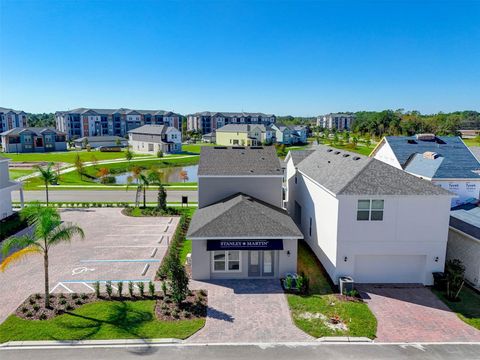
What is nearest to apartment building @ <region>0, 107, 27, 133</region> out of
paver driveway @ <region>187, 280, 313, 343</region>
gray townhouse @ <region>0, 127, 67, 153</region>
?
gray townhouse @ <region>0, 127, 67, 153</region>

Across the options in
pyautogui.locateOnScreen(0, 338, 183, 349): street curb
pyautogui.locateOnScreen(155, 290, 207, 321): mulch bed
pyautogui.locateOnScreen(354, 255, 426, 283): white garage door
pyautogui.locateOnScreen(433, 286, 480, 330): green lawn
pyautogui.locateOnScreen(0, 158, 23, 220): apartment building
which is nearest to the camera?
pyautogui.locateOnScreen(0, 338, 183, 349): street curb

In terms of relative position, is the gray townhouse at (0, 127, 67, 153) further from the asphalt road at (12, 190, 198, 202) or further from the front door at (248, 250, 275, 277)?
the front door at (248, 250, 275, 277)

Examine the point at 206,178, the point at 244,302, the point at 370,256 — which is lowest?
the point at 244,302

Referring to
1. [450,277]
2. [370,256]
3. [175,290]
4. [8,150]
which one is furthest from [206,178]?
[8,150]

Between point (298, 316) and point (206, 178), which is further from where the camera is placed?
point (206, 178)

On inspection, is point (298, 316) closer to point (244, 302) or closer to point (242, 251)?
point (244, 302)

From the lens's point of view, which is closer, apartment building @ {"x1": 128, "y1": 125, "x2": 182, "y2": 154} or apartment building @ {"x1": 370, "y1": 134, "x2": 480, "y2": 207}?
apartment building @ {"x1": 370, "y1": 134, "x2": 480, "y2": 207}

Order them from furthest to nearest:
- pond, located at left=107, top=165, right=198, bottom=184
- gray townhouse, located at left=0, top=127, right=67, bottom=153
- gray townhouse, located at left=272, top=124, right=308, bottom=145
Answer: gray townhouse, located at left=272, top=124, right=308, bottom=145 < gray townhouse, located at left=0, top=127, right=67, bottom=153 < pond, located at left=107, top=165, right=198, bottom=184
